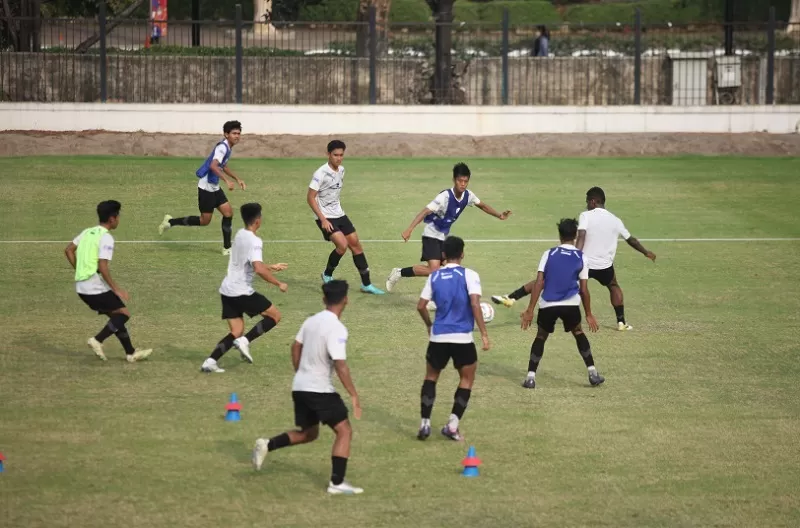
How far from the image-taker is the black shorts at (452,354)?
1181 centimetres

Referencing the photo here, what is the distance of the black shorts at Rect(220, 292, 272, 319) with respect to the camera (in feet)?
45.8

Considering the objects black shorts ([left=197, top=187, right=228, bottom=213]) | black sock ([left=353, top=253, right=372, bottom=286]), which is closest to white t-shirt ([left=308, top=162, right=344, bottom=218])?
black sock ([left=353, top=253, right=372, bottom=286])

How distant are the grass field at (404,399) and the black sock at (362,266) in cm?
27

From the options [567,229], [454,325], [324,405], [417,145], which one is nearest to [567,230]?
[567,229]

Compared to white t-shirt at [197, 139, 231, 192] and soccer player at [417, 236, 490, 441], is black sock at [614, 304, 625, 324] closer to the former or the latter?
soccer player at [417, 236, 490, 441]

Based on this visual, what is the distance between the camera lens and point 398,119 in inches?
1351

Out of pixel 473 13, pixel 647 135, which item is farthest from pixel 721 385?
pixel 473 13

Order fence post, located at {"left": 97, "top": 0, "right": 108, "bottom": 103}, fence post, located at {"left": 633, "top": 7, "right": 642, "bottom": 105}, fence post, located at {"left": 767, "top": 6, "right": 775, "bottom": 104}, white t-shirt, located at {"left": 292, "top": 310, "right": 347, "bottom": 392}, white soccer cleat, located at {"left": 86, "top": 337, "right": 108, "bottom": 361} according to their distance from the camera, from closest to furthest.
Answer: white t-shirt, located at {"left": 292, "top": 310, "right": 347, "bottom": 392} → white soccer cleat, located at {"left": 86, "top": 337, "right": 108, "bottom": 361} → fence post, located at {"left": 97, "top": 0, "right": 108, "bottom": 103} → fence post, located at {"left": 633, "top": 7, "right": 642, "bottom": 105} → fence post, located at {"left": 767, "top": 6, "right": 775, "bottom": 104}

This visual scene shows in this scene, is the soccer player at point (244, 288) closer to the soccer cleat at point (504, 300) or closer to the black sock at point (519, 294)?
the black sock at point (519, 294)

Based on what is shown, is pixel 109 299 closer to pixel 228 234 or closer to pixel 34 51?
pixel 228 234

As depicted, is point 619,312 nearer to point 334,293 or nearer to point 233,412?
point 233,412

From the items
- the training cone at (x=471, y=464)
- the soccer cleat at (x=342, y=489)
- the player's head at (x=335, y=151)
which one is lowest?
the soccer cleat at (x=342, y=489)

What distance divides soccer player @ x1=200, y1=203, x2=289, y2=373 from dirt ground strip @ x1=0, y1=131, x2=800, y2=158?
19377 millimetres

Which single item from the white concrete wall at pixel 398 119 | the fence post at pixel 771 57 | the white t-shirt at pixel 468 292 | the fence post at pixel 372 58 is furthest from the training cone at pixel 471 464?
the fence post at pixel 771 57
